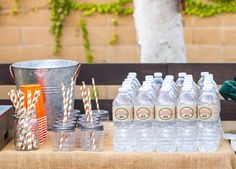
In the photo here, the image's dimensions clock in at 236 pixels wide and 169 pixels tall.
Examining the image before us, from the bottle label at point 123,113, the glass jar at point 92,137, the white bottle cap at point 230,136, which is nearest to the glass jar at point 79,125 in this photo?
the glass jar at point 92,137

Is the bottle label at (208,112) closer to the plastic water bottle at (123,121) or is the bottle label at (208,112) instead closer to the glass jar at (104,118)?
the plastic water bottle at (123,121)

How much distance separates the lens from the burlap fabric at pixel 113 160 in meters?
2.69

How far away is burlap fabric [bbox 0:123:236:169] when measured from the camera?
8.84 feet

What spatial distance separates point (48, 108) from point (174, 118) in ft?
2.10

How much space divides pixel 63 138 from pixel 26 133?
15 cm

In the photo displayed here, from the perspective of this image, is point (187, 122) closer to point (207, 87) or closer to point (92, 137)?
point (207, 87)

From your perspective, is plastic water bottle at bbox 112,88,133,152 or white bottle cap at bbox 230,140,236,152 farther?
white bottle cap at bbox 230,140,236,152

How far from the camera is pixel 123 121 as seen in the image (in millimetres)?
2707

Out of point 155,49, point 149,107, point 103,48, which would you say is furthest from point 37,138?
point 103,48

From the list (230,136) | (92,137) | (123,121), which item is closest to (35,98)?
(92,137)

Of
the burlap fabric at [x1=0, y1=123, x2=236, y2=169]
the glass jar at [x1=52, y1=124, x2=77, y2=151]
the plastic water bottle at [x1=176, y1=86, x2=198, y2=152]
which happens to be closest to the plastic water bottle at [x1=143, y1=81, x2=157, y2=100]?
the plastic water bottle at [x1=176, y1=86, x2=198, y2=152]

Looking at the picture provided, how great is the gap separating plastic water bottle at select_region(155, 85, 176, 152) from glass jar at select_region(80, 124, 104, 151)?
22cm

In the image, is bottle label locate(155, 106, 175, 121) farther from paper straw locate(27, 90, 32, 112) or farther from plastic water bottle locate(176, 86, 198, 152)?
paper straw locate(27, 90, 32, 112)

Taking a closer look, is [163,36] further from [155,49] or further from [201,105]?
[201,105]
